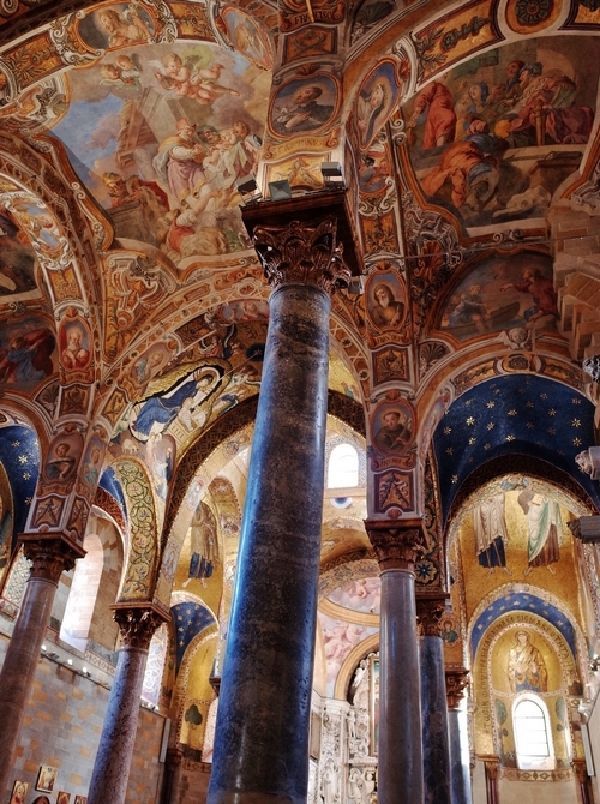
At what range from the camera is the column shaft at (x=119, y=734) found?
32.9 ft

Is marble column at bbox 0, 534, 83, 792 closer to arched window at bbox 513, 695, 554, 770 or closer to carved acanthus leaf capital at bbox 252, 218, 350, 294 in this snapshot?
carved acanthus leaf capital at bbox 252, 218, 350, 294

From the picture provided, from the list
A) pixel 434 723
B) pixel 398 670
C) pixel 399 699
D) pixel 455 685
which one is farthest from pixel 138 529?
pixel 455 685

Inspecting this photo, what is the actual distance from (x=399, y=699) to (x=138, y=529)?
20.9 ft

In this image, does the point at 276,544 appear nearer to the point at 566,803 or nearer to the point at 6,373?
the point at 6,373

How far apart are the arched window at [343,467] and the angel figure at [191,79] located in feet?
32.2

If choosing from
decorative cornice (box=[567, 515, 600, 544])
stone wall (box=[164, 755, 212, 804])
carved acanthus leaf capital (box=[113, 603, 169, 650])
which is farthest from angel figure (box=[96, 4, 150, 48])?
stone wall (box=[164, 755, 212, 804])

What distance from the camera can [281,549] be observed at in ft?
13.6

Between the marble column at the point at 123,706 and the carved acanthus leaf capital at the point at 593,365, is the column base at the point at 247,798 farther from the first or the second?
the marble column at the point at 123,706

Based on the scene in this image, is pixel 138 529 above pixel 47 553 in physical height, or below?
above

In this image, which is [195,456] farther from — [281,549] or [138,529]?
[281,549]

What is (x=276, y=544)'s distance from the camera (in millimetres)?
4172

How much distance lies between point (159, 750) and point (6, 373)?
30.5 feet

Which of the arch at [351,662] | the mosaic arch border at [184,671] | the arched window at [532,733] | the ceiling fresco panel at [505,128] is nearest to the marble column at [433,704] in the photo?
the ceiling fresco panel at [505,128]

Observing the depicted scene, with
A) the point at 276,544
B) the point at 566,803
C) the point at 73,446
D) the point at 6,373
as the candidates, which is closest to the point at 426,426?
the point at 73,446
